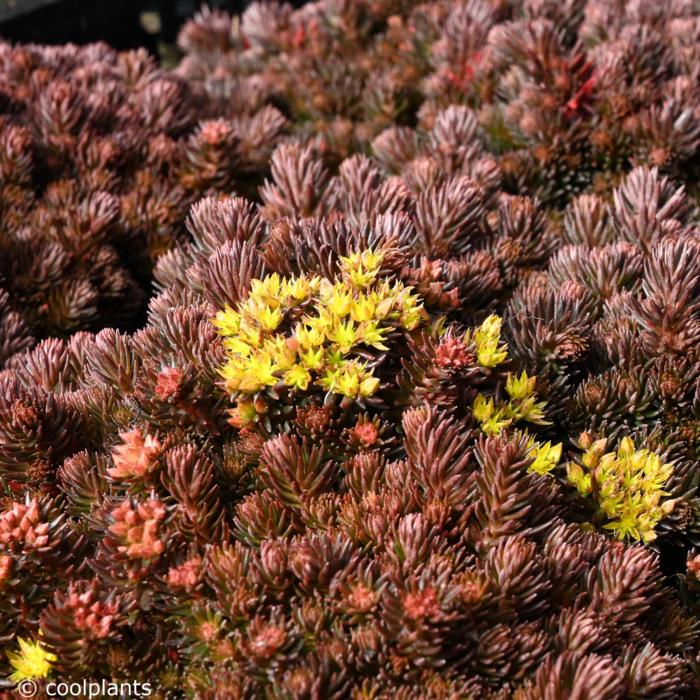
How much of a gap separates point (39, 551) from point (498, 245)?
1656 mm

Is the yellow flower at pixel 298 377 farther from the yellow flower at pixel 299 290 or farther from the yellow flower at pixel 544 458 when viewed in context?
the yellow flower at pixel 544 458

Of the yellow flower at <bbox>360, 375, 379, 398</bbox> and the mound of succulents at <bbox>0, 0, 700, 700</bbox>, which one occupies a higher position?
the yellow flower at <bbox>360, 375, 379, 398</bbox>

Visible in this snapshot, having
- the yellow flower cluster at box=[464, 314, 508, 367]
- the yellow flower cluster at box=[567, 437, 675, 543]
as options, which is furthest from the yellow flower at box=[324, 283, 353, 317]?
the yellow flower cluster at box=[567, 437, 675, 543]

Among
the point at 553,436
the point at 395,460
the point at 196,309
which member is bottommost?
the point at 553,436

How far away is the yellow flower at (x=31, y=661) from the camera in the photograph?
1.77 meters

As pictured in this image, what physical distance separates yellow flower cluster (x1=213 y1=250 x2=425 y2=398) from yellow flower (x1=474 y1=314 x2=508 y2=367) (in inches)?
5.9

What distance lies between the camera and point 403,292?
2.08 m

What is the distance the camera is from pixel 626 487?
6.84ft

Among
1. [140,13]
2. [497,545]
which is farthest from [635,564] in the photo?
[140,13]

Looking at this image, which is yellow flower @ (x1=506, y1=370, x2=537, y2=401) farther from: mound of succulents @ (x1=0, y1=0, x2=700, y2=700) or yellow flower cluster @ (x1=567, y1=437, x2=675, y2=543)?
yellow flower cluster @ (x1=567, y1=437, x2=675, y2=543)

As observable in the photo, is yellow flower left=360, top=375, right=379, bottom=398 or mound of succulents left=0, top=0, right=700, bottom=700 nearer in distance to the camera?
mound of succulents left=0, top=0, right=700, bottom=700

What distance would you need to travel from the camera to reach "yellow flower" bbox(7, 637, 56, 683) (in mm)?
1769

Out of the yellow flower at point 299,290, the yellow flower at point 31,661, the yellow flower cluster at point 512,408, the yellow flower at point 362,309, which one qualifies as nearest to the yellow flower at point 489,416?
the yellow flower cluster at point 512,408

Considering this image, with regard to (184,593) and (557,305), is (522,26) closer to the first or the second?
(557,305)
